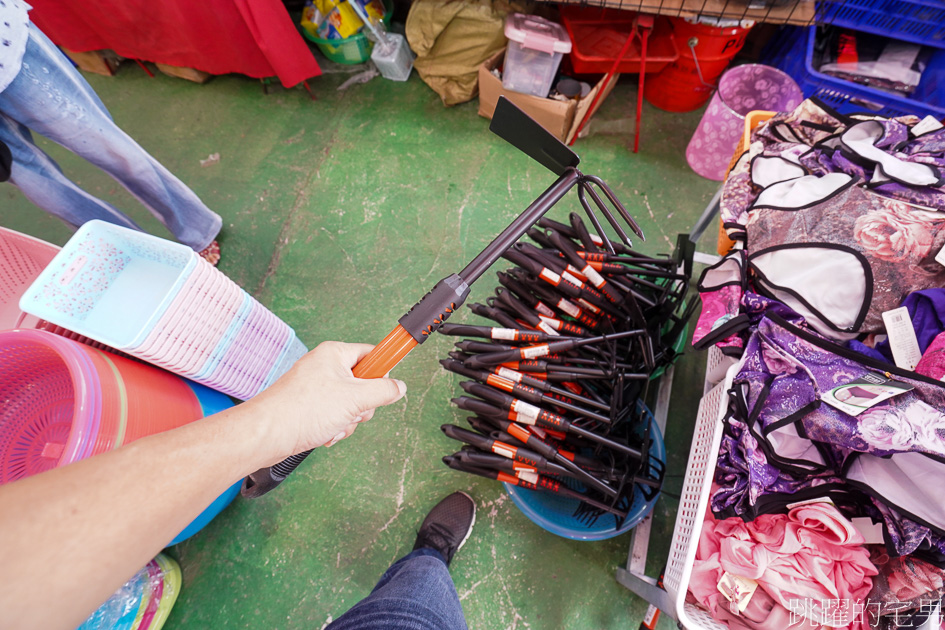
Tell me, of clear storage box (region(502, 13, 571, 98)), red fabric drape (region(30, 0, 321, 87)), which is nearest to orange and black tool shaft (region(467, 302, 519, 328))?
clear storage box (region(502, 13, 571, 98))

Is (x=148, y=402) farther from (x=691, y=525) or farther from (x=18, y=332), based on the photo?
(x=691, y=525)

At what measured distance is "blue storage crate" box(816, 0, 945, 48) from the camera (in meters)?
1.71

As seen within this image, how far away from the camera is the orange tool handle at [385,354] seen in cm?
93

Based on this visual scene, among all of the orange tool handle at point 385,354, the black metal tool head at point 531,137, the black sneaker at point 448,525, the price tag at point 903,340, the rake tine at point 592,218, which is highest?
the black metal tool head at point 531,137

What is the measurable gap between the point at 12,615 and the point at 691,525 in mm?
1170

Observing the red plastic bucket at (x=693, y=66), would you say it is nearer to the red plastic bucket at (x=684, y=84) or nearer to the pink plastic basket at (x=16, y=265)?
the red plastic bucket at (x=684, y=84)

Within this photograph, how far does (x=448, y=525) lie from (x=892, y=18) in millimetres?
2720

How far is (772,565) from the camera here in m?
0.96

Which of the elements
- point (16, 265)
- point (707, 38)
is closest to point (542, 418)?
point (16, 265)

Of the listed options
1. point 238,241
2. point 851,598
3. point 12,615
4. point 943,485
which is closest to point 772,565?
point 851,598

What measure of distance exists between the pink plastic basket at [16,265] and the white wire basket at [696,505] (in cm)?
205

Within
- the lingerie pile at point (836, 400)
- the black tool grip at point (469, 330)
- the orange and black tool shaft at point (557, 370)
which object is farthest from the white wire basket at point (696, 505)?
the black tool grip at point (469, 330)

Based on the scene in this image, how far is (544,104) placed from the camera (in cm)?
202

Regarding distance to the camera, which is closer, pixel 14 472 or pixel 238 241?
pixel 14 472
